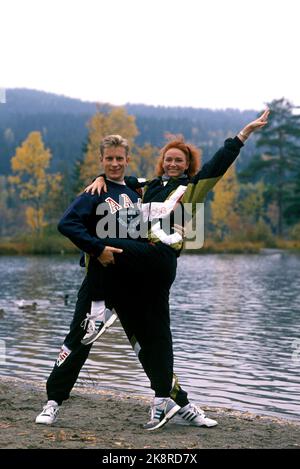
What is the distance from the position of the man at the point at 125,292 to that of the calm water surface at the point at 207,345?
2123 millimetres

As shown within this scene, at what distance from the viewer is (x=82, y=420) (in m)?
6.19

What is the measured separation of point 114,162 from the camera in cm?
610

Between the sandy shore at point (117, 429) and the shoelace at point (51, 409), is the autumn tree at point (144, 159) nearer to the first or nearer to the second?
the sandy shore at point (117, 429)

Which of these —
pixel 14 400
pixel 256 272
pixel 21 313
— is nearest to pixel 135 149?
pixel 256 272

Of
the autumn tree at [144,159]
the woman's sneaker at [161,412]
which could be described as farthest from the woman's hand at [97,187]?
the autumn tree at [144,159]

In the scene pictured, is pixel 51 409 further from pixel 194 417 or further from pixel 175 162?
pixel 175 162

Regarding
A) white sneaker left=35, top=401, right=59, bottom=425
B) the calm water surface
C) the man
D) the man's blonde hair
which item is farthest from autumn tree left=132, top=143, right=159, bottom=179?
white sneaker left=35, top=401, right=59, bottom=425

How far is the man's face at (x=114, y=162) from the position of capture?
6.10 meters

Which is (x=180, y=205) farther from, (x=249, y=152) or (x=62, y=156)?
(x=249, y=152)

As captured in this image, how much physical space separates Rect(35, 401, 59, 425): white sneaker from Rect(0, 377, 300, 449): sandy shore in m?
0.06

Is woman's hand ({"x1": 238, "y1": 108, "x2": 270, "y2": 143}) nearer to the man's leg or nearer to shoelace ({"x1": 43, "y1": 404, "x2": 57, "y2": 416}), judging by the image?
the man's leg

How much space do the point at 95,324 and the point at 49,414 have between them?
777mm

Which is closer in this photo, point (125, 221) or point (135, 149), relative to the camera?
point (125, 221)

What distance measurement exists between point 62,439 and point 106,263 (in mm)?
1282
